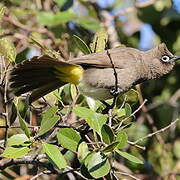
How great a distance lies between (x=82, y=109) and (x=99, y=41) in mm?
582

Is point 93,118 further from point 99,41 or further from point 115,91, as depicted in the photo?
point 99,41

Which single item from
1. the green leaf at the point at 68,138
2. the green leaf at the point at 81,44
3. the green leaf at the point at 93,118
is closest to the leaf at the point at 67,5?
the green leaf at the point at 81,44

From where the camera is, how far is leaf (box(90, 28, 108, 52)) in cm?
279

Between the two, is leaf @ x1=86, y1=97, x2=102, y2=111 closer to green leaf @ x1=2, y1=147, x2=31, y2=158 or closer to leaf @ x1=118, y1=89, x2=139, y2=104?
leaf @ x1=118, y1=89, x2=139, y2=104

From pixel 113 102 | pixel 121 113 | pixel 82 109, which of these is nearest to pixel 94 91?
pixel 113 102

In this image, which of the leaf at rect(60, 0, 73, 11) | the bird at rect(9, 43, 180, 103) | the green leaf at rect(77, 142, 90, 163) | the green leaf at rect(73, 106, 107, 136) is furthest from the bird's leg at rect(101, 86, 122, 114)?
the leaf at rect(60, 0, 73, 11)

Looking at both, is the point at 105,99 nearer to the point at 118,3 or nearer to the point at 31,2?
the point at 31,2

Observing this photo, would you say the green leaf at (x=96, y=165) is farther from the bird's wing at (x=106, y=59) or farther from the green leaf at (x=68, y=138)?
the bird's wing at (x=106, y=59)

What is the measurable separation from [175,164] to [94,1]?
1477mm

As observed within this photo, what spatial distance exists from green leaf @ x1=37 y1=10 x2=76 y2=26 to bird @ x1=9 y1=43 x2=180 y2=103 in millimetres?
684

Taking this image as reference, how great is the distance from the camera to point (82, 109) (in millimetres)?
2377

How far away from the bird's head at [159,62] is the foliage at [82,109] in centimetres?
27

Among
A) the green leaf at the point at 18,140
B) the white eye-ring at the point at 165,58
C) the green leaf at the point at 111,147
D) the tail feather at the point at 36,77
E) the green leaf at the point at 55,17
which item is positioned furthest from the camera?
the green leaf at the point at 55,17

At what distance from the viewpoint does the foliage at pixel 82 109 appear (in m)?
2.23
